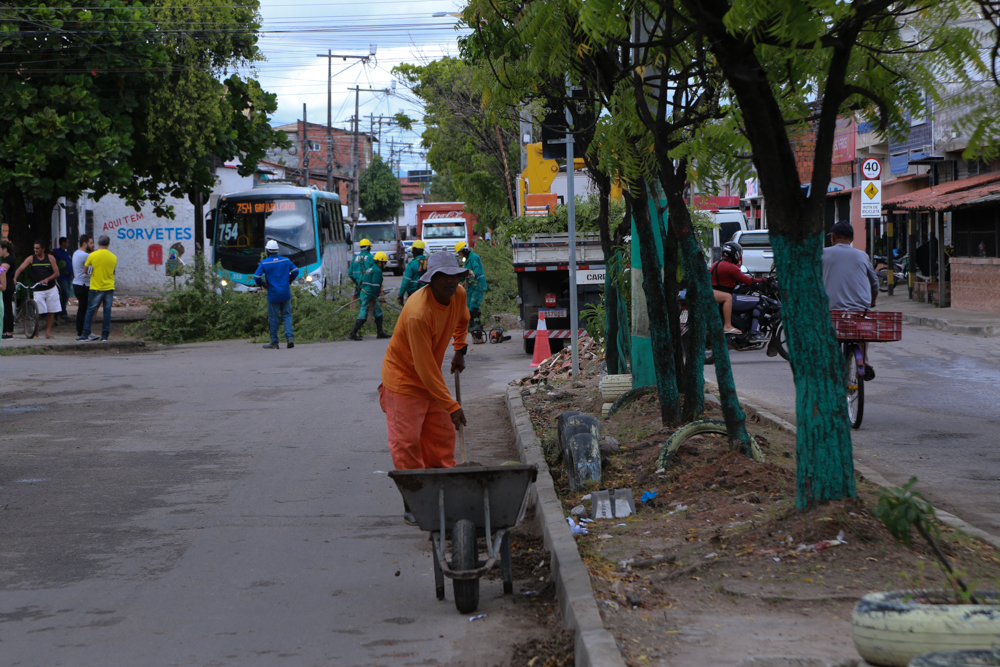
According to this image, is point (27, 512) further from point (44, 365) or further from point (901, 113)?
point (44, 365)

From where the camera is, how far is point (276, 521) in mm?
6953

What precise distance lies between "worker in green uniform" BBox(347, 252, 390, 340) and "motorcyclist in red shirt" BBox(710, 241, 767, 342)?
7.16 m

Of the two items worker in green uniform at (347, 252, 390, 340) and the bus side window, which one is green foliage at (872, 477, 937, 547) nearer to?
worker in green uniform at (347, 252, 390, 340)

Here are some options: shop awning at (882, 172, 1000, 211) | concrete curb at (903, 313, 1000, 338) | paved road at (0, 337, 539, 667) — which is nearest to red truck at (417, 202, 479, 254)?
shop awning at (882, 172, 1000, 211)

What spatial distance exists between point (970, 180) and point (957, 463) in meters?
19.7

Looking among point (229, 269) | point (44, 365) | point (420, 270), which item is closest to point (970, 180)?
point (420, 270)

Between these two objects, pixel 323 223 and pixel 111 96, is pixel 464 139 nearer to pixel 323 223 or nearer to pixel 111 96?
pixel 323 223

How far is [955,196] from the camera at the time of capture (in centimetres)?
2277

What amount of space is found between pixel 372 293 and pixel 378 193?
6585 centimetres

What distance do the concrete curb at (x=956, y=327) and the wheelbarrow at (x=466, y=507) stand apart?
15053 mm

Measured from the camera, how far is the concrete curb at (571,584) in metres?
3.94

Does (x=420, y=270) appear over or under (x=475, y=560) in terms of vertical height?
over

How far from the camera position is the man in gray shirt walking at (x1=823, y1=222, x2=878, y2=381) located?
938cm

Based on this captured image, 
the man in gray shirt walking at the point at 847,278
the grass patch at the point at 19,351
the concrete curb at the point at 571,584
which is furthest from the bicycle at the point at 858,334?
the grass patch at the point at 19,351
